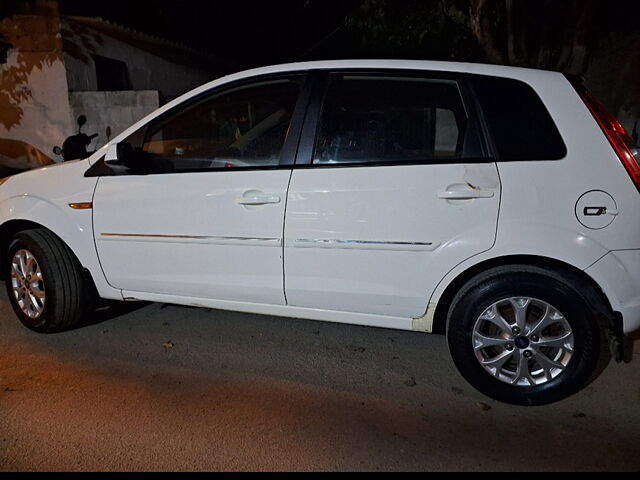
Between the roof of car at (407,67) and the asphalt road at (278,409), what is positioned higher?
the roof of car at (407,67)

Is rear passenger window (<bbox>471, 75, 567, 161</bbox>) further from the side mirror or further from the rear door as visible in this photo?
the side mirror

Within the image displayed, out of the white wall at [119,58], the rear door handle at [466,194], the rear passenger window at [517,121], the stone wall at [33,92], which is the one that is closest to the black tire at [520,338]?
the rear door handle at [466,194]

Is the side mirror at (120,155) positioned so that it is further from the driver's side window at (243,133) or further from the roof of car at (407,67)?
the roof of car at (407,67)

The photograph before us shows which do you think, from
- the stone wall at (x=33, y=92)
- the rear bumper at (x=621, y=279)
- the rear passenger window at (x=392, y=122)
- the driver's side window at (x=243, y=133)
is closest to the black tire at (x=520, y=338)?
the rear bumper at (x=621, y=279)

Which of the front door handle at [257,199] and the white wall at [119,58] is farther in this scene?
the white wall at [119,58]

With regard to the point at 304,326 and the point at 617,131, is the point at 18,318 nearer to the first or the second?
the point at 304,326

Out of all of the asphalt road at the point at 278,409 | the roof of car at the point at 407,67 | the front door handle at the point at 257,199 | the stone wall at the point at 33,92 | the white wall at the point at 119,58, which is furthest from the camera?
the white wall at the point at 119,58

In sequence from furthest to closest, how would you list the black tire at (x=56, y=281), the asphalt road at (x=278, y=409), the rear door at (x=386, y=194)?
the black tire at (x=56, y=281)
the rear door at (x=386, y=194)
the asphalt road at (x=278, y=409)

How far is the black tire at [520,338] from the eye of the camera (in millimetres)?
2535

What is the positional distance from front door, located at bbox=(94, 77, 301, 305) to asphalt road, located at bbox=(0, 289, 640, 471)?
478 mm

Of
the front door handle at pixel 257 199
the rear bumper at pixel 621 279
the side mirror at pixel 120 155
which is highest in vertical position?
the side mirror at pixel 120 155

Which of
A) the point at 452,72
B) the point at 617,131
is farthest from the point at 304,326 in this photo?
the point at 617,131

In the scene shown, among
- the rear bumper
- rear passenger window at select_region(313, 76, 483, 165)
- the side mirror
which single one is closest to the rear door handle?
rear passenger window at select_region(313, 76, 483, 165)

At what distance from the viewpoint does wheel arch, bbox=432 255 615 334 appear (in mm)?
2518
